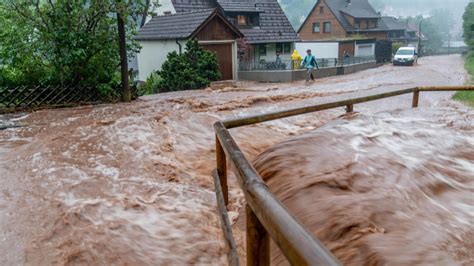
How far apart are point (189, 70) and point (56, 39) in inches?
309

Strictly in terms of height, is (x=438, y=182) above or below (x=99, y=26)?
below

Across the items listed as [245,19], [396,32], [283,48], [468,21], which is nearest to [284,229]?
[245,19]

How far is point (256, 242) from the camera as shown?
1848mm

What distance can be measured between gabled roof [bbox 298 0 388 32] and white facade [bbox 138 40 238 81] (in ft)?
73.4

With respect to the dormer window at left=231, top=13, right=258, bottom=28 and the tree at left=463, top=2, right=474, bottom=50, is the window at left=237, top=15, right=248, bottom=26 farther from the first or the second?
the tree at left=463, top=2, right=474, bottom=50

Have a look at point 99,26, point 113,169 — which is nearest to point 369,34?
point 99,26

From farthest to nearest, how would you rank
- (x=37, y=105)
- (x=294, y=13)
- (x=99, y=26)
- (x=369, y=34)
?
1. (x=294, y=13)
2. (x=369, y=34)
3. (x=99, y=26)
4. (x=37, y=105)

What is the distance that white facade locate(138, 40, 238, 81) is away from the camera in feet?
75.4

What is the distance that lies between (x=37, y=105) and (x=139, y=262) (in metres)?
9.94

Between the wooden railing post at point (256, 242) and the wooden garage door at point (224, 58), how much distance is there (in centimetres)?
2195

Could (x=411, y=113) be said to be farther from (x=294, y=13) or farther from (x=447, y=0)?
(x=447, y=0)

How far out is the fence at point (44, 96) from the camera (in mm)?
11844

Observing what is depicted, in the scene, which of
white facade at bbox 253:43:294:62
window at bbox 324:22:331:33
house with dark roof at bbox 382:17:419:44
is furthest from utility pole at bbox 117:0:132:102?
house with dark roof at bbox 382:17:419:44

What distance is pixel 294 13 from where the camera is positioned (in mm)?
98375
